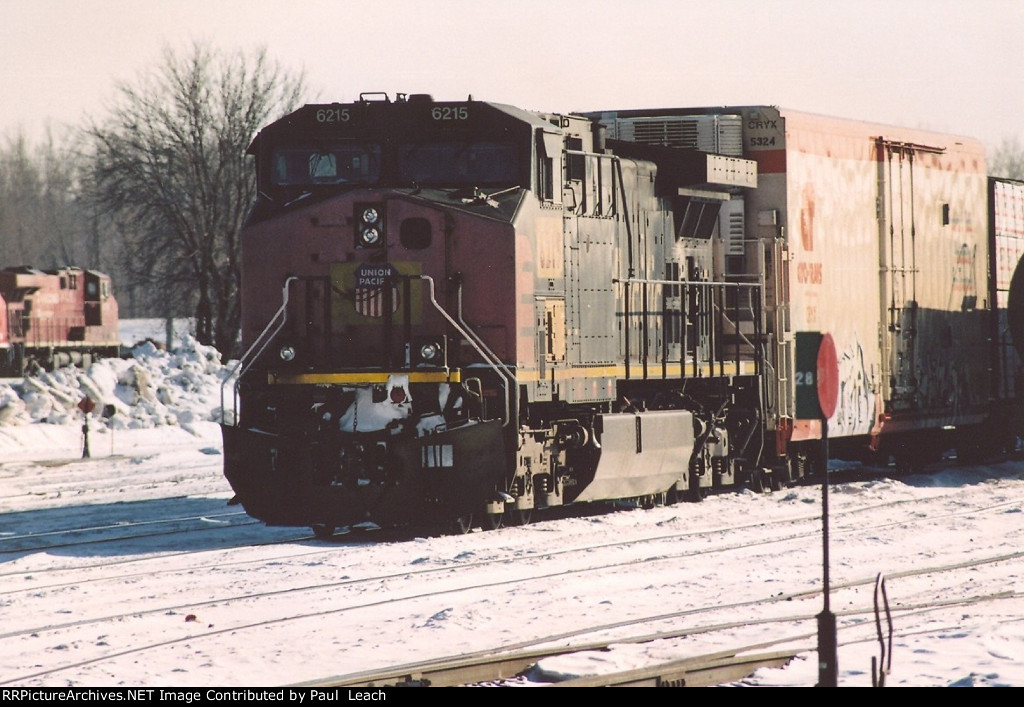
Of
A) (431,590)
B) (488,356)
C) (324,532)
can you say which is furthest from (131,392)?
(431,590)

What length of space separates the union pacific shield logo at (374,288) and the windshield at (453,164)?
37.5 inches

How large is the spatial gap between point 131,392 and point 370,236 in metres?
23.9

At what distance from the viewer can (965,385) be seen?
22562mm

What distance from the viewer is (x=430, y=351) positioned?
46.8 ft

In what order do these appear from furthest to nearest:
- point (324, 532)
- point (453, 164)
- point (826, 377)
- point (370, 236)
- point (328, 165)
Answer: point (324, 532), point (328, 165), point (453, 164), point (370, 236), point (826, 377)

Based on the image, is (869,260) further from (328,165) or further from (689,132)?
(328,165)

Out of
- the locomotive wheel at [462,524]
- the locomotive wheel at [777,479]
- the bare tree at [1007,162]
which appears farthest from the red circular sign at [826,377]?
the bare tree at [1007,162]

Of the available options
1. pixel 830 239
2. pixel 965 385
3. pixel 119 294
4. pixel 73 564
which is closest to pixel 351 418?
pixel 73 564

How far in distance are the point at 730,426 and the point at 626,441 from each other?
2972 millimetres

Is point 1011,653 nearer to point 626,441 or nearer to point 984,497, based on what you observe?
point 626,441

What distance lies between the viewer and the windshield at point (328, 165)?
14.7 metres

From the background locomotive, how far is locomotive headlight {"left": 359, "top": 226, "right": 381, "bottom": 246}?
32747mm

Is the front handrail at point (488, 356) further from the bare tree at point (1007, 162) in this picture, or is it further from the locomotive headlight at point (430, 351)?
the bare tree at point (1007, 162)

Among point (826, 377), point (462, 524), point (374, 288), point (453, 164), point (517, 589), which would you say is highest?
point (453, 164)
